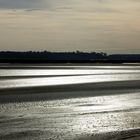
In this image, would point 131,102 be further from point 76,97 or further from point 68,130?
point 68,130

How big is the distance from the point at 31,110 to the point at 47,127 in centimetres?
554

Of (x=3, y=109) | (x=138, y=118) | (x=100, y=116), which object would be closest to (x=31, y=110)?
(x=3, y=109)

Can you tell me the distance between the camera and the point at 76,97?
107 feet

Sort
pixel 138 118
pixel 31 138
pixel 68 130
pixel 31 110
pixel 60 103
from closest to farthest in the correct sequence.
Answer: pixel 31 138, pixel 68 130, pixel 138 118, pixel 31 110, pixel 60 103

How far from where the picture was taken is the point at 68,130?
1855 cm

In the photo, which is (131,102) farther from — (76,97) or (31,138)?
(31,138)

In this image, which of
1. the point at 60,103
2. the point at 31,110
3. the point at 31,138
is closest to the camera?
the point at 31,138

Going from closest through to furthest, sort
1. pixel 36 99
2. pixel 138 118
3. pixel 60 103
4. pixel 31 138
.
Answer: pixel 31 138 < pixel 138 118 < pixel 60 103 < pixel 36 99

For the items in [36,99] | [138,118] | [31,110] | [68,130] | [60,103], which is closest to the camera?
[68,130]

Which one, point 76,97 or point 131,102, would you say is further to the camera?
point 76,97

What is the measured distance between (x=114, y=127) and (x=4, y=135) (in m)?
4.76

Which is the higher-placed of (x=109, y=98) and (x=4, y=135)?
(x=4, y=135)

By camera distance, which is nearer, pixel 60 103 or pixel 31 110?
pixel 31 110

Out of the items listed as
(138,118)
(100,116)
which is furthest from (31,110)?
(138,118)
